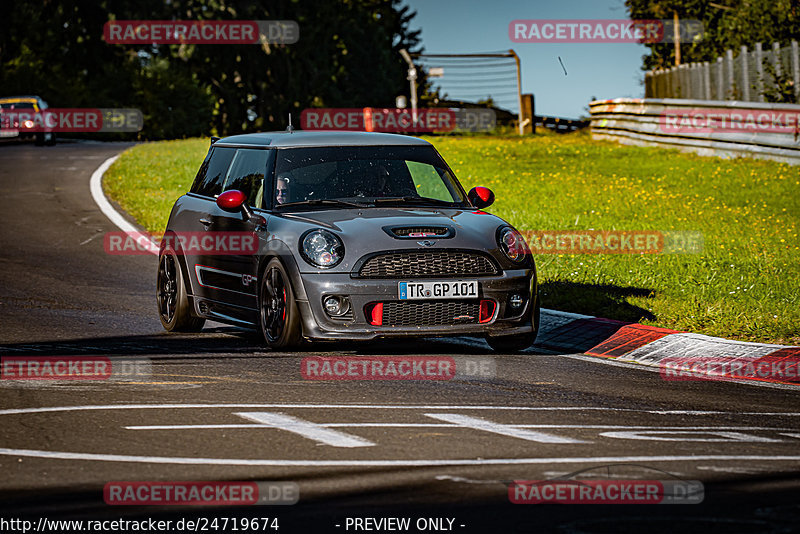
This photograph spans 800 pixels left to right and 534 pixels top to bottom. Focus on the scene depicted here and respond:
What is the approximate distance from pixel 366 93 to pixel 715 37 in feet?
84.6

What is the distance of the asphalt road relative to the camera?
504 centimetres

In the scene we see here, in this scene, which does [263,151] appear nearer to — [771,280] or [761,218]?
[771,280]

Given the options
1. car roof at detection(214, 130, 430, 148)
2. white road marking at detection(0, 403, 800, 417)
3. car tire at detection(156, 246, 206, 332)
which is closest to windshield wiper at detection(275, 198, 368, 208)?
car roof at detection(214, 130, 430, 148)

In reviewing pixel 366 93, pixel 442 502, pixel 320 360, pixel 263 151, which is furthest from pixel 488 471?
pixel 366 93

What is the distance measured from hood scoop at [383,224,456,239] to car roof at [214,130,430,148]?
1421mm

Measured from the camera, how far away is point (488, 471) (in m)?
5.67

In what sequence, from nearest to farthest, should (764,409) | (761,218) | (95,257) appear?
1. (764,409)
2. (95,257)
3. (761,218)

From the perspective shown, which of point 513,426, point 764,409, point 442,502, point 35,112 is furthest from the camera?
point 35,112

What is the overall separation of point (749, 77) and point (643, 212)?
10.8 meters

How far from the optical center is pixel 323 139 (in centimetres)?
1063

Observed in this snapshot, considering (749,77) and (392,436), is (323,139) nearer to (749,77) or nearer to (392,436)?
(392,436)

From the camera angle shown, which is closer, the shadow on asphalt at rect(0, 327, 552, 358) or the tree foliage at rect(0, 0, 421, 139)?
the shadow on asphalt at rect(0, 327, 552, 358)

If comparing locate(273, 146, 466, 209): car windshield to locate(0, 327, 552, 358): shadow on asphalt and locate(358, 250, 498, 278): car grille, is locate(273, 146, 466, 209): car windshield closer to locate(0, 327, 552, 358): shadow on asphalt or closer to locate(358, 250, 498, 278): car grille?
locate(358, 250, 498, 278): car grille

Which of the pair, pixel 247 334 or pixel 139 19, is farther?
pixel 139 19
